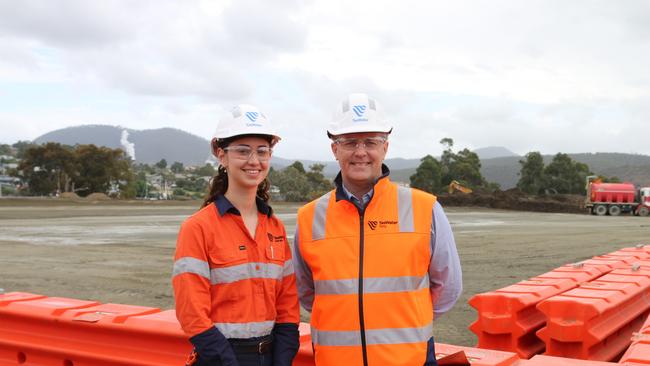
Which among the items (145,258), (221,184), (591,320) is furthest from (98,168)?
(221,184)

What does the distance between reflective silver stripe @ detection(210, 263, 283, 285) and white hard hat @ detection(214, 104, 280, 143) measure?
0.60m

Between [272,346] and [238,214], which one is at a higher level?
[238,214]

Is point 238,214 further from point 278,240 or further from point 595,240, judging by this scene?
point 595,240

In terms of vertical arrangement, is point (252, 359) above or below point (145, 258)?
above

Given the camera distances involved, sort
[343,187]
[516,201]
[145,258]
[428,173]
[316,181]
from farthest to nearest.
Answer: [316,181] < [428,173] < [516,201] < [145,258] < [343,187]

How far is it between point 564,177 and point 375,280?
6798cm

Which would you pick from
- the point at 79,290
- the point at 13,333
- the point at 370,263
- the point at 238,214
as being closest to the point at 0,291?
the point at 13,333

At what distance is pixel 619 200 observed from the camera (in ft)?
120

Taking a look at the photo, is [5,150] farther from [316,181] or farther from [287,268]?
[287,268]

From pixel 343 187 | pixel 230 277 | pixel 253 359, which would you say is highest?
pixel 343 187

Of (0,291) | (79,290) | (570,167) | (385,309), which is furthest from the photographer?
(570,167)

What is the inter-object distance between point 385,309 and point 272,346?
2.07 ft

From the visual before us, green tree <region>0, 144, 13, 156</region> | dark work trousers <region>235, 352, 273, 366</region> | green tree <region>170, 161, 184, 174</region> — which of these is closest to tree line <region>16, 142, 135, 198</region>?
dark work trousers <region>235, 352, 273, 366</region>

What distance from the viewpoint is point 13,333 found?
14.8ft
